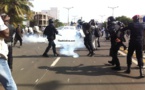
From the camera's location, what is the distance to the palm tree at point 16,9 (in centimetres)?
2930

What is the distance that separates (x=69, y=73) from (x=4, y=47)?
199 inches

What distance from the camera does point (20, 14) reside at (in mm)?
30734

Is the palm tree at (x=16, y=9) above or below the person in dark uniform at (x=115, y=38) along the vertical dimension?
above

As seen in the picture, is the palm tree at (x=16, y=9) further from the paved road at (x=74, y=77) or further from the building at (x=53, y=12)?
the building at (x=53, y=12)

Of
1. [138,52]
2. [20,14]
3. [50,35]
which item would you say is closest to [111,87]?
[138,52]

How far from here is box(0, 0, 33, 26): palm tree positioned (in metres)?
29.3

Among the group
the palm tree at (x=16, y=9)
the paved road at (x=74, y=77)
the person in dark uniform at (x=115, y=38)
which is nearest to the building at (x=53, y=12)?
the palm tree at (x=16, y=9)

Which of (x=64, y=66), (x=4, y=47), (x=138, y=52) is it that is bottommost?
(x=64, y=66)

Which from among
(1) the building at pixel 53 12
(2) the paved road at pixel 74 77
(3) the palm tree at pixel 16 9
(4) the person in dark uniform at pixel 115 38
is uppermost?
(1) the building at pixel 53 12

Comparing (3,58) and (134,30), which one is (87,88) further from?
(3,58)

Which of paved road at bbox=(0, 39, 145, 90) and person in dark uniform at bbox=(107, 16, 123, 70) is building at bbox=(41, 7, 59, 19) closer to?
paved road at bbox=(0, 39, 145, 90)

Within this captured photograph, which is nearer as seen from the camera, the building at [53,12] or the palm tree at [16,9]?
the palm tree at [16,9]

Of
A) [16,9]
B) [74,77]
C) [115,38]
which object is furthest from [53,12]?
[74,77]

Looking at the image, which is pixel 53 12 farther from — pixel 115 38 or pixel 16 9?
pixel 115 38
